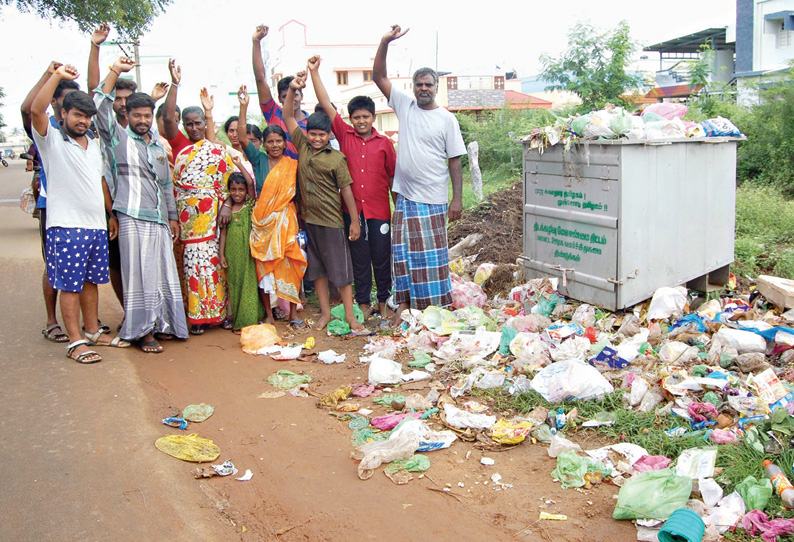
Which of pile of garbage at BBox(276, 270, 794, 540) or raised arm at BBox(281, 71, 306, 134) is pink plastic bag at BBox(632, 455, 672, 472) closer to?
pile of garbage at BBox(276, 270, 794, 540)

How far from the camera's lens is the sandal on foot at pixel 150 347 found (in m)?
5.26

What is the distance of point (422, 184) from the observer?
5.68 metres

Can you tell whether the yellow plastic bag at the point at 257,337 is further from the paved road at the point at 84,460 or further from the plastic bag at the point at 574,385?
the plastic bag at the point at 574,385

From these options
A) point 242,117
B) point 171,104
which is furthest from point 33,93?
point 242,117

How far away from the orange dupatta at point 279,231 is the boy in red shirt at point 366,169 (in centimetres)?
50

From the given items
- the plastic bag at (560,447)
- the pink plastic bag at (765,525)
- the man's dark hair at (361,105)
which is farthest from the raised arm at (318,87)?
the pink plastic bag at (765,525)

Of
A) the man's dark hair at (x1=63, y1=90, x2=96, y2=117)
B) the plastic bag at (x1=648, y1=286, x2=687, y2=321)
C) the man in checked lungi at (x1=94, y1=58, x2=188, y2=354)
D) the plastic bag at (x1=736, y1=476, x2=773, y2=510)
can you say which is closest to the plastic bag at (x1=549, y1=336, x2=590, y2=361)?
the plastic bag at (x1=648, y1=286, x2=687, y2=321)

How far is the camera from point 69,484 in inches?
129

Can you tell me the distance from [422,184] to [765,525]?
3.63 meters

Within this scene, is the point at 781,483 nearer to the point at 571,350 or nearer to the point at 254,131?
Answer: the point at 571,350

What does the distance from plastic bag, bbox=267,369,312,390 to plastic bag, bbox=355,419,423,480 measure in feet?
3.74

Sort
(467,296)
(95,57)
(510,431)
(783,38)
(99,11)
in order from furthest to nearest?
(783,38), (99,11), (467,296), (95,57), (510,431)

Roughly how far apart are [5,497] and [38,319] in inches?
136

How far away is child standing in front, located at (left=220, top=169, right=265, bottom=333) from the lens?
576 cm
